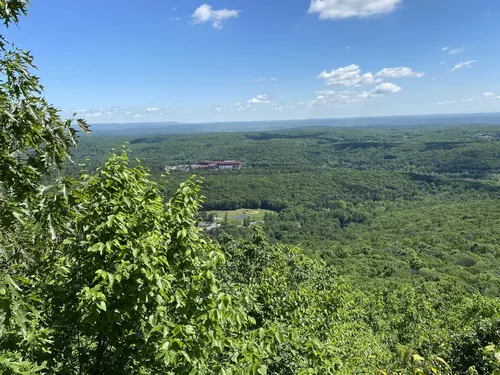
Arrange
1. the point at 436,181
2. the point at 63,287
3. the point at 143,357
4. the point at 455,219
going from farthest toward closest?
the point at 436,181, the point at 455,219, the point at 63,287, the point at 143,357

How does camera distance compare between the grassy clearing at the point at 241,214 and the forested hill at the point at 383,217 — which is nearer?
the forested hill at the point at 383,217

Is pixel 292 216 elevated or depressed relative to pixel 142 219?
depressed

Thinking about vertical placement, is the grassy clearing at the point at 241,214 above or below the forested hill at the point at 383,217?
below

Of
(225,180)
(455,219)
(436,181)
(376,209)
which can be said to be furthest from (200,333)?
(436,181)

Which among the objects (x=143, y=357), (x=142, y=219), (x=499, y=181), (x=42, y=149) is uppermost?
(x=42, y=149)

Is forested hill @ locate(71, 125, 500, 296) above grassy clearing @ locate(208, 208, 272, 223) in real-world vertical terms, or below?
above

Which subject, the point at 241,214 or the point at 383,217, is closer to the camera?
the point at 383,217

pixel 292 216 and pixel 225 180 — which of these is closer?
pixel 292 216

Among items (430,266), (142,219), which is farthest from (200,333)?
(430,266)

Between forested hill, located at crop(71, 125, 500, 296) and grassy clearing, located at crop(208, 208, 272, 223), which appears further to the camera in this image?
grassy clearing, located at crop(208, 208, 272, 223)

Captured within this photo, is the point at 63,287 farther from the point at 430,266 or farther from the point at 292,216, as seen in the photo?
the point at 292,216

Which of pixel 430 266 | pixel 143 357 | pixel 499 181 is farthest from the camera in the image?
pixel 499 181
